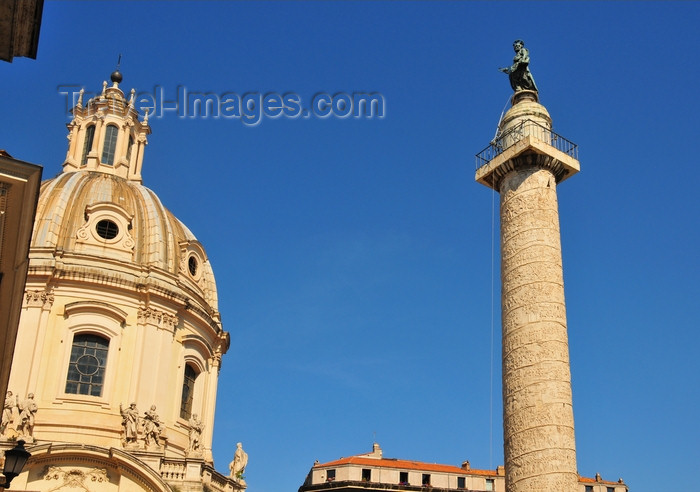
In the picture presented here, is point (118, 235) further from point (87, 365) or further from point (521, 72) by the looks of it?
point (521, 72)

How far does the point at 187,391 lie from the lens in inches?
1400

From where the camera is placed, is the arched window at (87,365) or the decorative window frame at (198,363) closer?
the arched window at (87,365)

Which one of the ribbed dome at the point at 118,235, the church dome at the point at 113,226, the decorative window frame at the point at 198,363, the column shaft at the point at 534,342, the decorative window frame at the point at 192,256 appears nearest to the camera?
the column shaft at the point at 534,342

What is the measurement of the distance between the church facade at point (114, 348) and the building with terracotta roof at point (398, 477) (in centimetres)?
1342

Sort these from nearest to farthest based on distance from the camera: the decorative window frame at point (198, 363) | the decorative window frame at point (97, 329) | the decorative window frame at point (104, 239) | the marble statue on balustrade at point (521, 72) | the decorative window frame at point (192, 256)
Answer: the marble statue on balustrade at point (521, 72), the decorative window frame at point (97, 329), the decorative window frame at point (104, 239), the decorative window frame at point (198, 363), the decorative window frame at point (192, 256)

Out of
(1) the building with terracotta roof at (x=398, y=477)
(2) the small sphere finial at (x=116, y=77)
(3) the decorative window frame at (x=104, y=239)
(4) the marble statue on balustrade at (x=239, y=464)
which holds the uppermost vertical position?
(2) the small sphere finial at (x=116, y=77)

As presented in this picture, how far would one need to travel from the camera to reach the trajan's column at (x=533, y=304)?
811 inches

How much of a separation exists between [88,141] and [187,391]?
44.1ft

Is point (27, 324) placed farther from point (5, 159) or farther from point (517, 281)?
point (5, 159)

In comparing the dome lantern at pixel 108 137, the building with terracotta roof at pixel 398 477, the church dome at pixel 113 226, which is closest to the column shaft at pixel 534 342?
the church dome at pixel 113 226

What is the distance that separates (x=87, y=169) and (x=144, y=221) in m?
5.06

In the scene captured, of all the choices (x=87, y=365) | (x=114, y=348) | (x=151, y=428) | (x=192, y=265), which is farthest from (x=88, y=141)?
(x=151, y=428)

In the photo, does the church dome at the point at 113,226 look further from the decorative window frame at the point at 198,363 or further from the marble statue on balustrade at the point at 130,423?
the marble statue on balustrade at the point at 130,423

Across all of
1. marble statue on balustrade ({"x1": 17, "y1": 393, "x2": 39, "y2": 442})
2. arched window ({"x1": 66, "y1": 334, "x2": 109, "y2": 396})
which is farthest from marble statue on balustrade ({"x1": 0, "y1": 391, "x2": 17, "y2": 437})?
arched window ({"x1": 66, "y1": 334, "x2": 109, "y2": 396})
